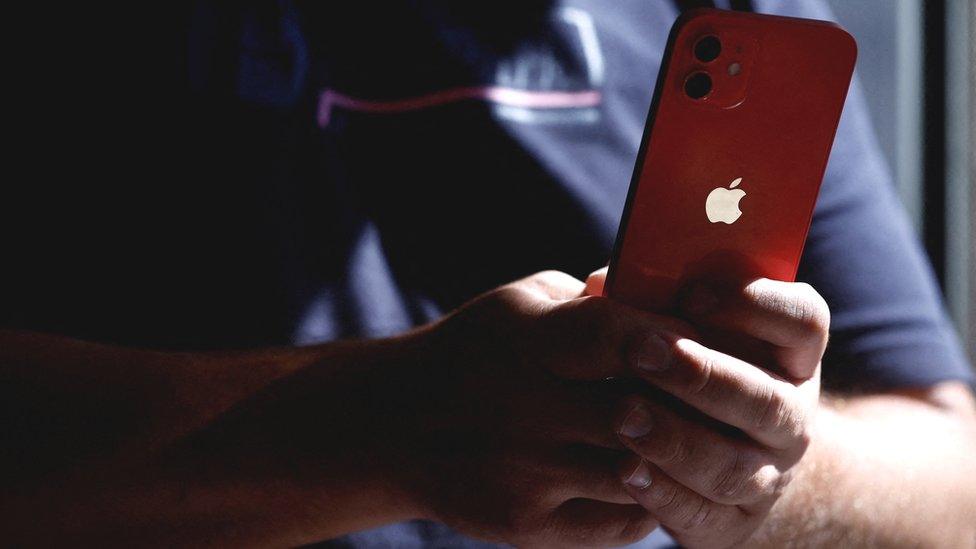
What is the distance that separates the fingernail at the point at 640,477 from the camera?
51cm

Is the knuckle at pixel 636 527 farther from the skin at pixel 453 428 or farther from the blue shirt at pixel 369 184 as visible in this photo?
the blue shirt at pixel 369 184

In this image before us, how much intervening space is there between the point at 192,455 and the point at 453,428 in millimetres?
187

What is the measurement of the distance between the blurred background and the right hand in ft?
3.75

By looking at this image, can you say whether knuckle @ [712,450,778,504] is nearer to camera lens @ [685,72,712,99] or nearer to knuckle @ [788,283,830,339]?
knuckle @ [788,283,830,339]

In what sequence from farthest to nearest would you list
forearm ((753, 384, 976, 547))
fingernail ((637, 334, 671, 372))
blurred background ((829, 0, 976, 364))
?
blurred background ((829, 0, 976, 364)), forearm ((753, 384, 976, 547)), fingernail ((637, 334, 671, 372))

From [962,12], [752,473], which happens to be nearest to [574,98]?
[752,473]

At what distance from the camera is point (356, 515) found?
578 millimetres

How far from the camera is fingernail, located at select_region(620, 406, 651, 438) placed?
1.60 feet


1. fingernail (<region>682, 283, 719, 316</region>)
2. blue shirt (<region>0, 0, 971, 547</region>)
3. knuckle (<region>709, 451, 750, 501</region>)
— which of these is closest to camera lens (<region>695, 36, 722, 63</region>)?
A: fingernail (<region>682, 283, 719, 316</region>)

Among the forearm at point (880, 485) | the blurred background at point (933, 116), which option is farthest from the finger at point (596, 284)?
the blurred background at point (933, 116)

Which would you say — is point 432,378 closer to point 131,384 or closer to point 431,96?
point 131,384

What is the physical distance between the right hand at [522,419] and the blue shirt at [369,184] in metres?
0.25

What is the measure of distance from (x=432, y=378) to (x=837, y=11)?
3.78 feet

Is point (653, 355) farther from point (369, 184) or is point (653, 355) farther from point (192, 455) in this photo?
point (369, 184)
